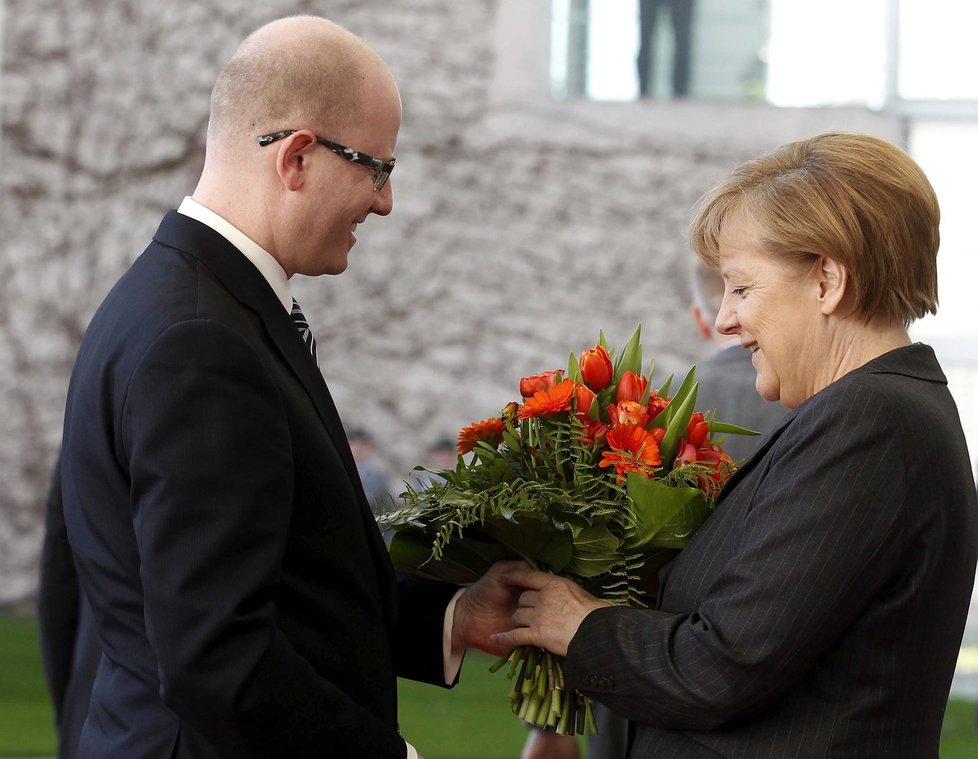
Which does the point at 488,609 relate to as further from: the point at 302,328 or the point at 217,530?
the point at 217,530

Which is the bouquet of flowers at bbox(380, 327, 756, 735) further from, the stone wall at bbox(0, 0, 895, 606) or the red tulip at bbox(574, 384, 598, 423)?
the stone wall at bbox(0, 0, 895, 606)

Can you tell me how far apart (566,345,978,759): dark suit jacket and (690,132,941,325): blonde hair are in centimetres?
12

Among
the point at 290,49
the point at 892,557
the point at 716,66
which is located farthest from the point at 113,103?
the point at 892,557

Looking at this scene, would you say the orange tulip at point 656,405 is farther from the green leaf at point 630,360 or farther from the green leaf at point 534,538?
the green leaf at point 534,538

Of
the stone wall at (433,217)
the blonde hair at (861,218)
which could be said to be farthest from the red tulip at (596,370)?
the stone wall at (433,217)

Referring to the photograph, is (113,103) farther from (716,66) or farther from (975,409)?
(975,409)

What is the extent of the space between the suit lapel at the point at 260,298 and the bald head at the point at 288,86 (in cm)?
16

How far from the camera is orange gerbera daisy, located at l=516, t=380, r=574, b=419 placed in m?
2.11

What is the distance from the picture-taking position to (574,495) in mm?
2037

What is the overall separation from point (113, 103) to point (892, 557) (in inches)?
368

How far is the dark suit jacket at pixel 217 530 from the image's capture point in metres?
1.63

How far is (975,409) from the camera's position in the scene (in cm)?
949

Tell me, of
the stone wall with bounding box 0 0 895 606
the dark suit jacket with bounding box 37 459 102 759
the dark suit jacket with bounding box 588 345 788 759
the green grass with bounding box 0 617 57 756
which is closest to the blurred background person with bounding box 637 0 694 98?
the stone wall with bounding box 0 0 895 606

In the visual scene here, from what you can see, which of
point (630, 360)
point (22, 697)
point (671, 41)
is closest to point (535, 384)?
point (630, 360)
